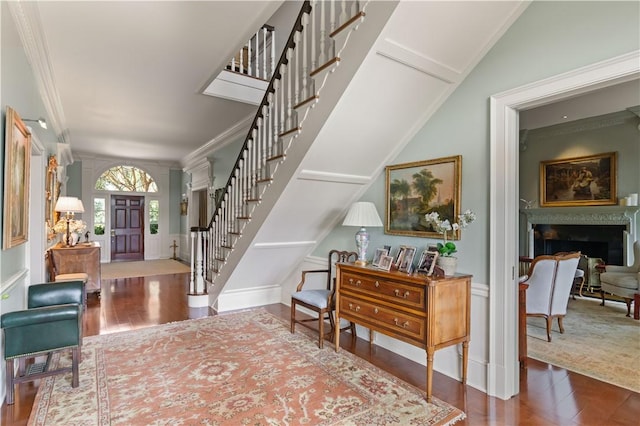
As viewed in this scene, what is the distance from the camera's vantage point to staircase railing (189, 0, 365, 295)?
2.67 meters

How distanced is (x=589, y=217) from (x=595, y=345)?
311 centimetres

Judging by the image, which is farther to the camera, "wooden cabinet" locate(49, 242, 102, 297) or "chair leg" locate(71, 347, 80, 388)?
"wooden cabinet" locate(49, 242, 102, 297)

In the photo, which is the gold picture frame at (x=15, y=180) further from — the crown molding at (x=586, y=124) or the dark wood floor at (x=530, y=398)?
the crown molding at (x=586, y=124)

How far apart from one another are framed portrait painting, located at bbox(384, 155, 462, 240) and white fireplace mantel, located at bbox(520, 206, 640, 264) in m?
4.41

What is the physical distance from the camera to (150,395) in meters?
2.42

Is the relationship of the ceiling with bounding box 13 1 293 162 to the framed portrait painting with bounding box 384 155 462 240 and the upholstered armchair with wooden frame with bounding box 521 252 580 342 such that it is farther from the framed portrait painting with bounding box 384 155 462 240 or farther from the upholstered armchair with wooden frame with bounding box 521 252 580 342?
the upholstered armchair with wooden frame with bounding box 521 252 580 342

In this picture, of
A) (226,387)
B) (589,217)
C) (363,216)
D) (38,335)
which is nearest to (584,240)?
(589,217)

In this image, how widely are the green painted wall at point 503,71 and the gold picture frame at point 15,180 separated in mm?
3132

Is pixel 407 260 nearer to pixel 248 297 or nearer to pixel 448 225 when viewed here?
pixel 448 225

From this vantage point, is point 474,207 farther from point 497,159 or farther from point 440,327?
point 440,327

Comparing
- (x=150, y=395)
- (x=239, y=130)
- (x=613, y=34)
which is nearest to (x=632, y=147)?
(x=613, y=34)

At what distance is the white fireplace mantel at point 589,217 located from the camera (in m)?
5.35

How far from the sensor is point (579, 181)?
5898 millimetres

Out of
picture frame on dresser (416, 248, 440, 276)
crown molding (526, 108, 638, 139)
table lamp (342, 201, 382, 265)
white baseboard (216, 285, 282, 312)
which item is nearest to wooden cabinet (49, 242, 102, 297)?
white baseboard (216, 285, 282, 312)
